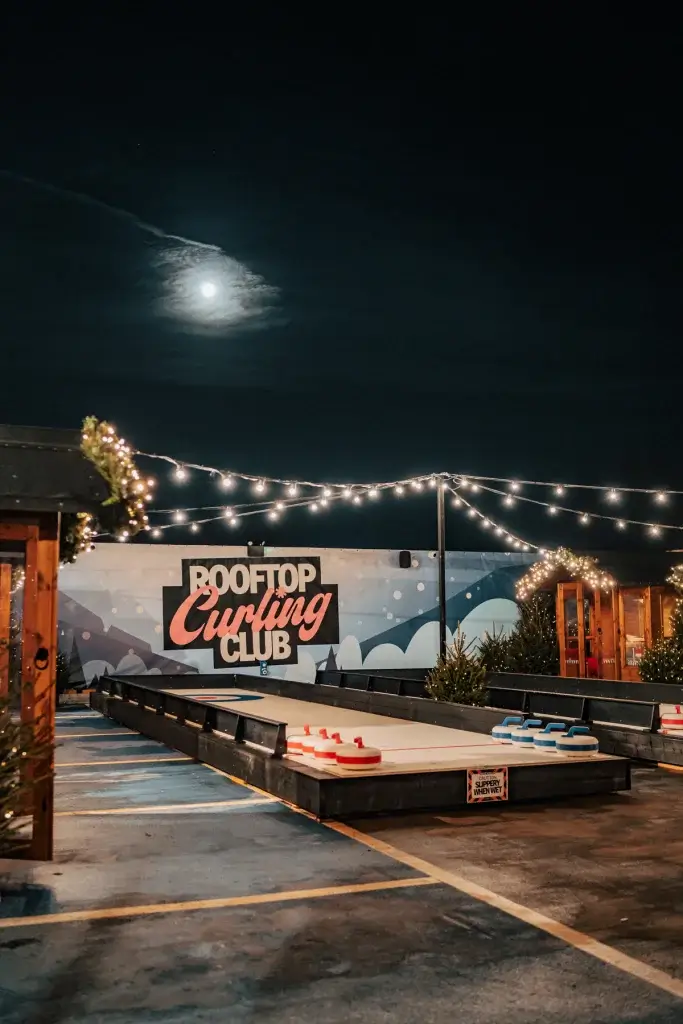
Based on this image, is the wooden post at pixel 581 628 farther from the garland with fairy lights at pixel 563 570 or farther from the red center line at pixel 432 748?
the red center line at pixel 432 748

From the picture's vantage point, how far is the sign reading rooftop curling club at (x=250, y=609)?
25469 millimetres

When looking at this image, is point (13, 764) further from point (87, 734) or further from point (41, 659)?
point (87, 734)

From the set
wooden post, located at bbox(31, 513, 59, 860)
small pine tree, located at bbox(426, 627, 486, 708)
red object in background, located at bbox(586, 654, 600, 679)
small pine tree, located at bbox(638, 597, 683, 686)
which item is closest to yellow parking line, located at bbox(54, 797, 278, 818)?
wooden post, located at bbox(31, 513, 59, 860)

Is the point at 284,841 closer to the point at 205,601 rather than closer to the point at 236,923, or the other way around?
the point at 236,923

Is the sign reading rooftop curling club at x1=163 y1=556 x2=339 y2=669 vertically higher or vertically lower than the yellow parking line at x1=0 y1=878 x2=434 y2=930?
higher

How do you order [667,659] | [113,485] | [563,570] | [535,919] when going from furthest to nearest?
[563,570], [667,659], [113,485], [535,919]

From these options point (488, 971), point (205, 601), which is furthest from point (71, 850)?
point (205, 601)

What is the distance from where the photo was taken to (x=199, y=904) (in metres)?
6.03

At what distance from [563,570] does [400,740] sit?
49.7 ft

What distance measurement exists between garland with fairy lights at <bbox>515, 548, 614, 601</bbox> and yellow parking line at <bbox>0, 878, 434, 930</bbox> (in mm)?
18923

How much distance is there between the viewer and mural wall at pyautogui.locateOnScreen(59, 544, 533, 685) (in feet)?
80.2

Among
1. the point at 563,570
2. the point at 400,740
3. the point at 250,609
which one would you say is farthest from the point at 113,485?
the point at 563,570

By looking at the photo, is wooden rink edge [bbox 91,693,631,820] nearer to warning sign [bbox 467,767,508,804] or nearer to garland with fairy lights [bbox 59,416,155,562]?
warning sign [bbox 467,767,508,804]

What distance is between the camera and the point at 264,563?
26500 mm
